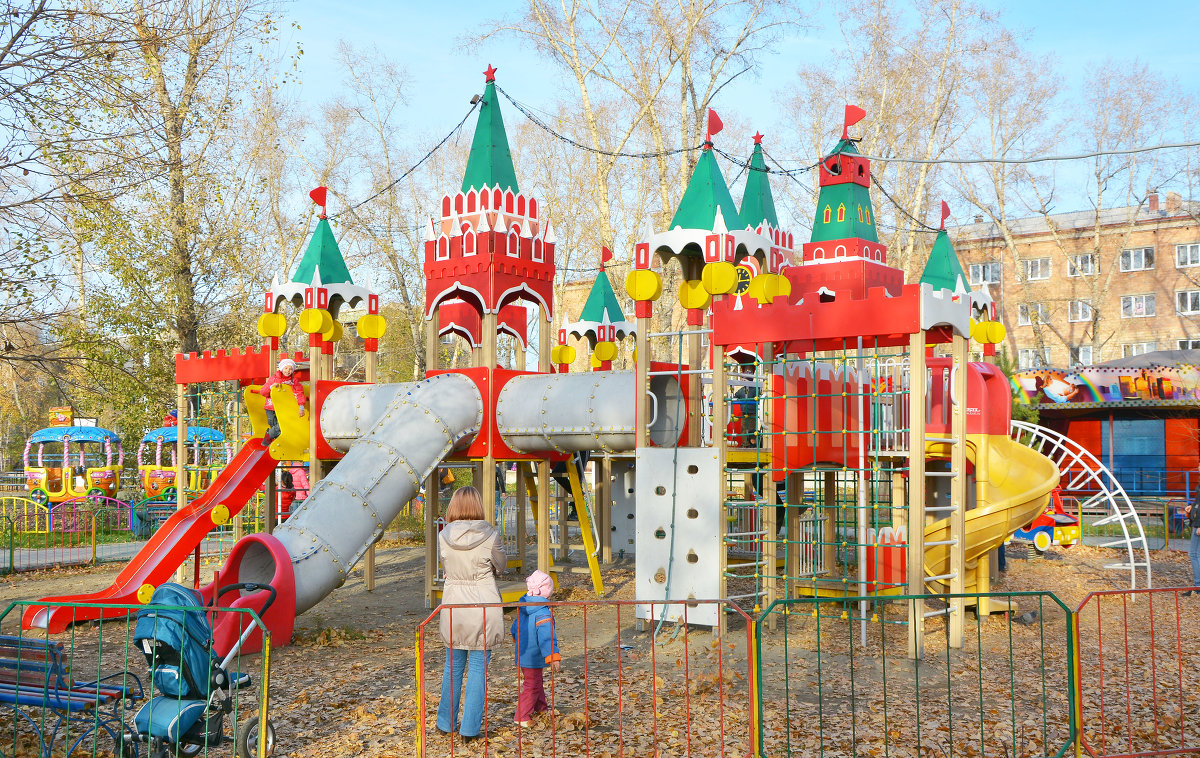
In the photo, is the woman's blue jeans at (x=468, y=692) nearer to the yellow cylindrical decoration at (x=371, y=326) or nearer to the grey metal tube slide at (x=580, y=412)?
the grey metal tube slide at (x=580, y=412)

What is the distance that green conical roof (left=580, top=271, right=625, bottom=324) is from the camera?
768 inches

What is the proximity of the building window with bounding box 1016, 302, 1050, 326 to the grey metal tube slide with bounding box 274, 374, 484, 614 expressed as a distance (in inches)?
995

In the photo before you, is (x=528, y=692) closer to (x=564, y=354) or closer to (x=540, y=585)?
(x=540, y=585)

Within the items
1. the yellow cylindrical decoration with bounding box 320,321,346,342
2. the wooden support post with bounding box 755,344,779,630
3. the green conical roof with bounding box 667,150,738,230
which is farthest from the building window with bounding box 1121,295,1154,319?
the yellow cylindrical decoration with bounding box 320,321,346,342

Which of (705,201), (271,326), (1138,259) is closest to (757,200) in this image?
(705,201)

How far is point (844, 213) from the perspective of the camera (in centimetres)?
1289

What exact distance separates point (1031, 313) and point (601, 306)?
60.4ft

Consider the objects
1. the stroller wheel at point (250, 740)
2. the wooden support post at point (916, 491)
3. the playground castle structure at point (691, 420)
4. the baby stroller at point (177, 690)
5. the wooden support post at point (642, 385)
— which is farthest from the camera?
the wooden support post at point (642, 385)

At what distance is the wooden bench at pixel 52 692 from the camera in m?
5.57

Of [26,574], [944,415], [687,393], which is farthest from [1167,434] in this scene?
[26,574]

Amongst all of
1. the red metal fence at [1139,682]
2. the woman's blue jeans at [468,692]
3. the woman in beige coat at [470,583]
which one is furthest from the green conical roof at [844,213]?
the woman's blue jeans at [468,692]

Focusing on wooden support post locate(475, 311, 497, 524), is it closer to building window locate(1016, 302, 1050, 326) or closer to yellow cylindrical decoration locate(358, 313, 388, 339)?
yellow cylindrical decoration locate(358, 313, 388, 339)

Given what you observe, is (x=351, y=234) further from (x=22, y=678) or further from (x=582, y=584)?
(x=22, y=678)

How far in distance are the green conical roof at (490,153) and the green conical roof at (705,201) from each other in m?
2.66
